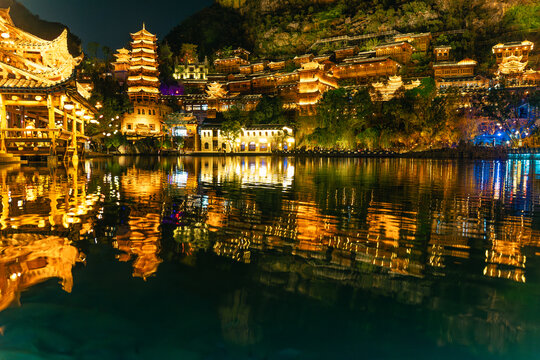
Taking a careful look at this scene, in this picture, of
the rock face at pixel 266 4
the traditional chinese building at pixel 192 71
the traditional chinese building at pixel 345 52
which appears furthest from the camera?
the rock face at pixel 266 4

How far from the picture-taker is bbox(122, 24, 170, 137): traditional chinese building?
72250 mm

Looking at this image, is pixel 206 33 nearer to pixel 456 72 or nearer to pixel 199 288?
pixel 456 72

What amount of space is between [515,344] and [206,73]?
96.3 metres

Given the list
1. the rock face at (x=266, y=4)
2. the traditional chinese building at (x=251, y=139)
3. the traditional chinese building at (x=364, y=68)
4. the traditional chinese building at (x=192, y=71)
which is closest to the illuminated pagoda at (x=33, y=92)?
the traditional chinese building at (x=251, y=139)

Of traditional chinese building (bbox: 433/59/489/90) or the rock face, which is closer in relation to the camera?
traditional chinese building (bbox: 433/59/489/90)

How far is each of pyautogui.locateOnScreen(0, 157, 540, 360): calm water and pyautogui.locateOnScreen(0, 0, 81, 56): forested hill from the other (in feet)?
313

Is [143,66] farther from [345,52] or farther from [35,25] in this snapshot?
[345,52]

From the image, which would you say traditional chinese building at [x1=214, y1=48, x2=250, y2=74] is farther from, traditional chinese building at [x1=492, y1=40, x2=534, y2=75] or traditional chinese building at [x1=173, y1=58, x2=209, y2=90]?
traditional chinese building at [x1=492, y1=40, x2=534, y2=75]

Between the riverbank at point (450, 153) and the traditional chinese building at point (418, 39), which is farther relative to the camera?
the traditional chinese building at point (418, 39)

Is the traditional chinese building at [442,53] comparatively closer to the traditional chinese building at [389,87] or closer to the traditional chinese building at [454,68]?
the traditional chinese building at [454,68]

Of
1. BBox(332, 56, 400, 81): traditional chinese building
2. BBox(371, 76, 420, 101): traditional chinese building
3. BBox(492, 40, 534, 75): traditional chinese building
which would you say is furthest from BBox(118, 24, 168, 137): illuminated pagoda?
BBox(492, 40, 534, 75): traditional chinese building

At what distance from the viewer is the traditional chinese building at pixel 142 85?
72250 mm

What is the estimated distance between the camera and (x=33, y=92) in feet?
65.8

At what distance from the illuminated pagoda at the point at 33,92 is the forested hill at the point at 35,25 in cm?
6535
